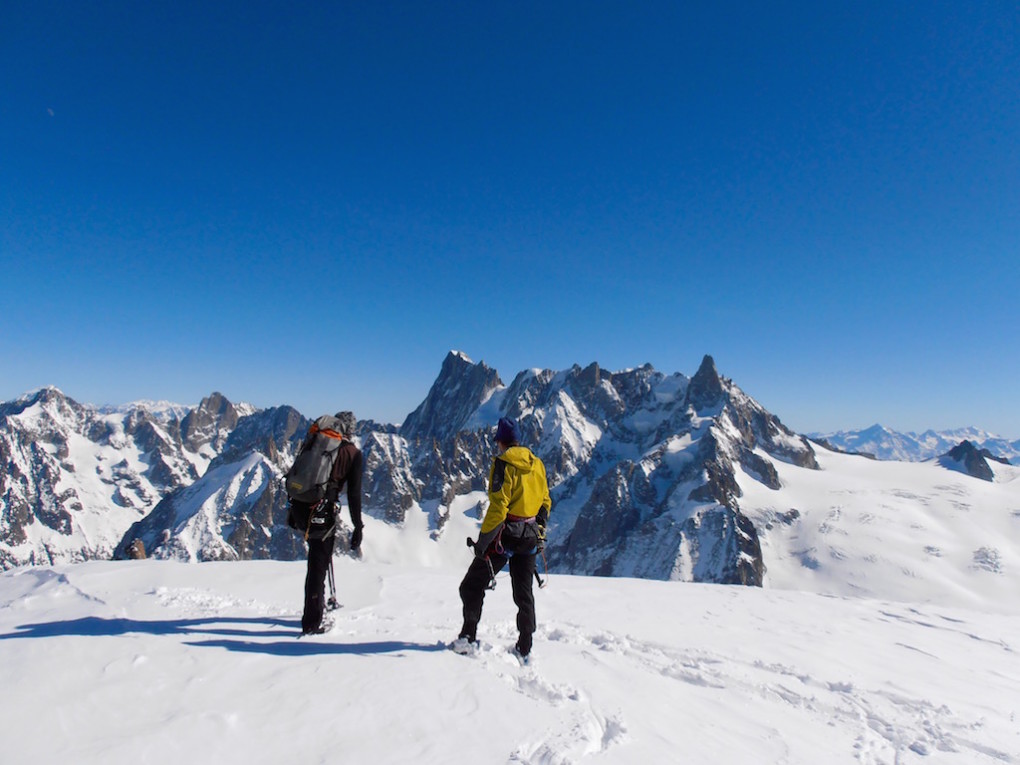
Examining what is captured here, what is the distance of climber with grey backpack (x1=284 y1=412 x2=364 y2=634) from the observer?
7770mm

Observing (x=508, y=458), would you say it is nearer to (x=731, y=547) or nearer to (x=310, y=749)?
(x=310, y=749)

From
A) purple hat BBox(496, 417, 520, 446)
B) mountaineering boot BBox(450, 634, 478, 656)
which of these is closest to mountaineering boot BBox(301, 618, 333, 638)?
mountaineering boot BBox(450, 634, 478, 656)

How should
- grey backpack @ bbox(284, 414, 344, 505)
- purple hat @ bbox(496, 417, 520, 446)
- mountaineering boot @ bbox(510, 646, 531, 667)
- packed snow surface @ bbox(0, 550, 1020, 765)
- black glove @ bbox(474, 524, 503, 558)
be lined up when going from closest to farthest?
packed snow surface @ bbox(0, 550, 1020, 765)
mountaineering boot @ bbox(510, 646, 531, 667)
black glove @ bbox(474, 524, 503, 558)
grey backpack @ bbox(284, 414, 344, 505)
purple hat @ bbox(496, 417, 520, 446)

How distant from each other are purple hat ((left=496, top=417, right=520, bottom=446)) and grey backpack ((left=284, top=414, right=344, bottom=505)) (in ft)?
8.11

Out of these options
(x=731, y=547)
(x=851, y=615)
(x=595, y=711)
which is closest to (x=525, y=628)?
(x=595, y=711)

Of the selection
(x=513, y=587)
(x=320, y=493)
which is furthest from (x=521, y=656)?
(x=320, y=493)

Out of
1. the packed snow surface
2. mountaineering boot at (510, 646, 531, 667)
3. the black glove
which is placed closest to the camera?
the packed snow surface

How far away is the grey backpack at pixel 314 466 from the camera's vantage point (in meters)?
7.73

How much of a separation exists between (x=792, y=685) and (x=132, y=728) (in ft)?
26.1

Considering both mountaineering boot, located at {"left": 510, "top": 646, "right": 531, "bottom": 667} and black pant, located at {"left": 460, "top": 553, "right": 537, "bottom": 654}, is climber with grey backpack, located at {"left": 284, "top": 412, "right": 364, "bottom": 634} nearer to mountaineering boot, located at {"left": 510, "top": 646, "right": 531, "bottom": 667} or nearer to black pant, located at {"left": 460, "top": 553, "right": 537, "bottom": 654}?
black pant, located at {"left": 460, "top": 553, "right": 537, "bottom": 654}

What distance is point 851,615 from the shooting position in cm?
1255

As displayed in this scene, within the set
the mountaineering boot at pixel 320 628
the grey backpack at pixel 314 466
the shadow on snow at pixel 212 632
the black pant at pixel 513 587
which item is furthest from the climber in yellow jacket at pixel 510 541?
the grey backpack at pixel 314 466

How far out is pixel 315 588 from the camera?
25.4ft

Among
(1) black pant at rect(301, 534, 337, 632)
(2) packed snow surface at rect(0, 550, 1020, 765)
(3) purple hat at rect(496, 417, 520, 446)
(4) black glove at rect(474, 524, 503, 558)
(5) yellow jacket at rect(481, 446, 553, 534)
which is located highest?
(3) purple hat at rect(496, 417, 520, 446)
